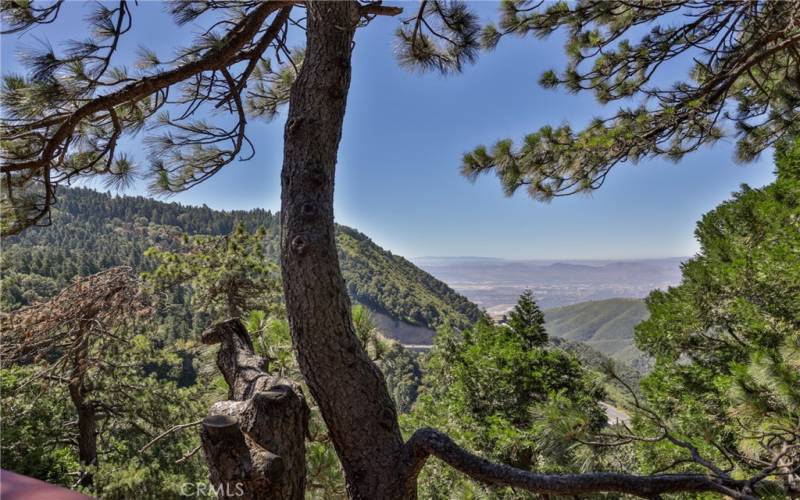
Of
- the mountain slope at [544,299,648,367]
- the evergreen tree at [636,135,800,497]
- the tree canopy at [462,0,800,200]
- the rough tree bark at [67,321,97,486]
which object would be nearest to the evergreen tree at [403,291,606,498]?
the evergreen tree at [636,135,800,497]

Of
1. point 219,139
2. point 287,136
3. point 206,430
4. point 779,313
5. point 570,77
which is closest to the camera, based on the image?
point 206,430

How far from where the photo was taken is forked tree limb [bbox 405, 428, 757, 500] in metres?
0.93

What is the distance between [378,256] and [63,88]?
2664 inches

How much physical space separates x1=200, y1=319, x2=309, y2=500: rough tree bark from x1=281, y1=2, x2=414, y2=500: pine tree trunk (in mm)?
117

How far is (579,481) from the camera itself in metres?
0.99

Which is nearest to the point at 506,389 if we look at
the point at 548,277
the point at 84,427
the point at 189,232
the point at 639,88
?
the point at 639,88

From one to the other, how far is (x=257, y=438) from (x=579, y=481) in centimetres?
98

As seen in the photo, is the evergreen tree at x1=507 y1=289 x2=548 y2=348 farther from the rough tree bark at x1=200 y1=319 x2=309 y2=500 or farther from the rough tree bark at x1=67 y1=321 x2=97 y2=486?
the rough tree bark at x1=67 y1=321 x2=97 y2=486

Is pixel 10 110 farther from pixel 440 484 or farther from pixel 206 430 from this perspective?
pixel 440 484

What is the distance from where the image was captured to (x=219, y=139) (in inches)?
88.4

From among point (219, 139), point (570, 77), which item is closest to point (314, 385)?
point (219, 139)

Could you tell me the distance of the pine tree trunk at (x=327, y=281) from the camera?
1229mm

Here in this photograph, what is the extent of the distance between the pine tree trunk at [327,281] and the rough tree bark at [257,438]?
12 cm

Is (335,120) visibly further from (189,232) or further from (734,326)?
(189,232)
